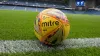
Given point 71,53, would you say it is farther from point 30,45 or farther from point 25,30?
point 25,30

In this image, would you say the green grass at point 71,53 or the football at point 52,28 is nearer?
the green grass at point 71,53

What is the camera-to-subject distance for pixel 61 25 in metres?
3.78

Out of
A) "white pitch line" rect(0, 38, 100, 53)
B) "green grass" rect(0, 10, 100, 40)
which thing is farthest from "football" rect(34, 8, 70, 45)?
"green grass" rect(0, 10, 100, 40)

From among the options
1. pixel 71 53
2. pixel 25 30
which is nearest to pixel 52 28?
pixel 71 53

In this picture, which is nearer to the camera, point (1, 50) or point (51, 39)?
point (1, 50)

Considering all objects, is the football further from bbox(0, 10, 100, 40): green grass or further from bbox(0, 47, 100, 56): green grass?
bbox(0, 10, 100, 40): green grass

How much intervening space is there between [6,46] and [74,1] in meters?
41.3

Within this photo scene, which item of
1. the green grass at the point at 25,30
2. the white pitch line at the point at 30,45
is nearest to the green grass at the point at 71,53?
the white pitch line at the point at 30,45

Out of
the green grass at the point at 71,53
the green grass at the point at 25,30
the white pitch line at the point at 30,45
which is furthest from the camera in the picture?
the green grass at the point at 25,30

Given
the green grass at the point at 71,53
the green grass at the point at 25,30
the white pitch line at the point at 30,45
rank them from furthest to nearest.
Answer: the green grass at the point at 25,30 < the white pitch line at the point at 30,45 < the green grass at the point at 71,53

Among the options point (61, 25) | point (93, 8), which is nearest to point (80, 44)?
point (61, 25)

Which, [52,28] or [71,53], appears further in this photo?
[52,28]

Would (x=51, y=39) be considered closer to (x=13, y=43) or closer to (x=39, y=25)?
(x=39, y=25)

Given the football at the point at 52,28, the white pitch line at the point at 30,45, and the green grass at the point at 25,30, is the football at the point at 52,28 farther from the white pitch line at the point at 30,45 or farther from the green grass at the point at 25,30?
the green grass at the point at 25,30
